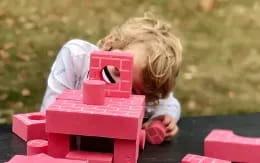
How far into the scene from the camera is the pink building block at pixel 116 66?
3.01 feet

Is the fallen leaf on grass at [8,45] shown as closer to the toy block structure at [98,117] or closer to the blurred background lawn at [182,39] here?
A: the blurred background lawn at [182,39]

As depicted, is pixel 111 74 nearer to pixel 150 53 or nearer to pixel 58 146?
pixel 150 53

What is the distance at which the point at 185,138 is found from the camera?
115 cm

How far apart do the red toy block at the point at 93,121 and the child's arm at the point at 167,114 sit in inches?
10.6

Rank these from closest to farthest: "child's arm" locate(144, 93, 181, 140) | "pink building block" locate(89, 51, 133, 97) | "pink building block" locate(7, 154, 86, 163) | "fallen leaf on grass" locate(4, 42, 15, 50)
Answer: "pink building block" locate(7, 154, 86, 163) < "pink building block" locate(89, 51, 133, 97) < "child's arm" locate(144, 93, 181, 140) < "fallen leaf on grass" locate(4, 42, 15, 50)

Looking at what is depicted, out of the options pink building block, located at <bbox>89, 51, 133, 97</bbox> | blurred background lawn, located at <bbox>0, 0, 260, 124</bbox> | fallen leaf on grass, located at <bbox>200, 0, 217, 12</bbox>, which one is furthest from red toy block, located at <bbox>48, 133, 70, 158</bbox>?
fallen leaf on grass, located at <bbox>200, 0, 217, 12</bbox>

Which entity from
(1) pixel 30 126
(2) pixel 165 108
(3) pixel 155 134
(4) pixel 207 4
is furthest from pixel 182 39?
(1) pixel 30 126

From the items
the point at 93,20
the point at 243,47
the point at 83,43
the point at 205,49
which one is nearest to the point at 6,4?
the point at 93,20

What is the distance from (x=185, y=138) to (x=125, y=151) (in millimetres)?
311

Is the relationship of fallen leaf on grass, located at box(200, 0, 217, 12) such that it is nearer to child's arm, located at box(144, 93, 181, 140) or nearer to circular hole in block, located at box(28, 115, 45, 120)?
child's arm, located at box(144, 93, 181, 140)

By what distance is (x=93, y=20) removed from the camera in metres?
1.47

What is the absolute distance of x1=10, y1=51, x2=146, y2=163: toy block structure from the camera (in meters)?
0.84

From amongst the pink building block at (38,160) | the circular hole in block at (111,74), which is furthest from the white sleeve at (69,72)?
the pink building block at (38,160)

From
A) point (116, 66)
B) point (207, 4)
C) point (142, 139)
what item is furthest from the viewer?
point (207, 4)
